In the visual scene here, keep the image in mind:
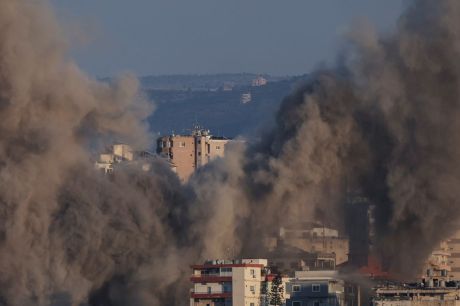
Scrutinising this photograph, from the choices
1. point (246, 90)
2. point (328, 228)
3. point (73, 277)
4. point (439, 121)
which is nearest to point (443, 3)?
point (439, 121)

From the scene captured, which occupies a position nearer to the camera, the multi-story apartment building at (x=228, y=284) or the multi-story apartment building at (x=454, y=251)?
the multi-story apartment building at (x=228, y=284)

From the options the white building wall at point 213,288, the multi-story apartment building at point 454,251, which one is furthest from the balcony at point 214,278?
the multi-story apartment building at point 454,251

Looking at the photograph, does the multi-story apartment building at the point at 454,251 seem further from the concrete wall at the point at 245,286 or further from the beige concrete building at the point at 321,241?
the concrete wall at the point at 245,286

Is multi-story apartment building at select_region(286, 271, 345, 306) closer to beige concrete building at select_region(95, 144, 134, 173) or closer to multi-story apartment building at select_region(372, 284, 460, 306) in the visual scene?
multi-story apartment building at select_region(372, 284, 460, 306)

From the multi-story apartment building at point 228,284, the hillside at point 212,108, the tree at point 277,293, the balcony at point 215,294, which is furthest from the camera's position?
the hillside at point 212,108

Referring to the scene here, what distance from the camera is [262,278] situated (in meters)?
65.1

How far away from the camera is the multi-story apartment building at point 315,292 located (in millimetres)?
62500

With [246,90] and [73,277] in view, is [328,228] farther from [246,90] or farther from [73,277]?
[246,90]

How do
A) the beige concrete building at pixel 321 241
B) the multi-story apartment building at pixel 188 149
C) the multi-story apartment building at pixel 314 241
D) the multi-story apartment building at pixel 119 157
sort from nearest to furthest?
the multi-story apartment building at pixel 314 241, the beige concrete building at pixel 321 241, the multi-story apartment building at pixel 119 157, the multi-story apartment building at pixel 188 149

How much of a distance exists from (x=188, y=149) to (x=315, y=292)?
34880 mm

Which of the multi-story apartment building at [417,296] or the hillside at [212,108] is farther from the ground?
the hillside at [212,108]

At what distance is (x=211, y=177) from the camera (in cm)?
7338

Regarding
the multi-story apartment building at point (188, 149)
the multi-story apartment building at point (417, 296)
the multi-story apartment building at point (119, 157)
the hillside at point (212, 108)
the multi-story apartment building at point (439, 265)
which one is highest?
the hillside at point (212, 108)

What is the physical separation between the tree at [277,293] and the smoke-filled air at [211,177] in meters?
5.12
